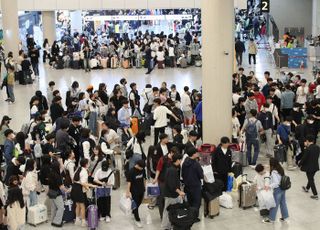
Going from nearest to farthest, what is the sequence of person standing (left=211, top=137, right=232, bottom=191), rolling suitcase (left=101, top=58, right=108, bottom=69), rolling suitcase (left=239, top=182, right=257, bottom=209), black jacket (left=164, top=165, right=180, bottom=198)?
black jacket (left=164, top=165, right=180, bottom=198) < rolling suitcase (left=239, top=182, right=257, bottom=209) < person standing (left=211, top=137, right=232, bottom=191) < rolling suitcase (left=101, top=58, right=108, bottom=69)

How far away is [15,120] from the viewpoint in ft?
64.5

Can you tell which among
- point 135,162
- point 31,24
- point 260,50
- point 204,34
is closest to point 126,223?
point 135,162

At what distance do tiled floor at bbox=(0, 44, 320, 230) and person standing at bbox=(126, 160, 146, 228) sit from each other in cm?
63

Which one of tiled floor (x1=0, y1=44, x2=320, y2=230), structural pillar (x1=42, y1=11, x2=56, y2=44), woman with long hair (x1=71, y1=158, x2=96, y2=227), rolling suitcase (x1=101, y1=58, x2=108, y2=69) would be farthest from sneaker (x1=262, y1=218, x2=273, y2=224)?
structural pillar (x1=42, y1=11, x2=56, y2=44)

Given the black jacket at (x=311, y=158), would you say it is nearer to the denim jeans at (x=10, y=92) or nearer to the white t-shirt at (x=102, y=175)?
the white t-shirt at (x=102, y=175)

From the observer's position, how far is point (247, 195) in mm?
12094

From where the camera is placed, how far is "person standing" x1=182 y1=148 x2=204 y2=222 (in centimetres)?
1102

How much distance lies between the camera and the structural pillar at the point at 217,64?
1430 cm

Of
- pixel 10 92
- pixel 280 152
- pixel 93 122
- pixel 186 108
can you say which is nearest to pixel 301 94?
pixel 186 108

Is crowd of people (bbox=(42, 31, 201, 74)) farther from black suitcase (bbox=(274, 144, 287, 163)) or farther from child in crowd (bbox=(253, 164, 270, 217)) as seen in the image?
child in crowd (bbox=(253, 164, 270, 217))

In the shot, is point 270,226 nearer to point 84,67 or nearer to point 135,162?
point 135,162

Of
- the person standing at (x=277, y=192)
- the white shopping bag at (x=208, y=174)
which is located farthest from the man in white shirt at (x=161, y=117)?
the person standing at (x=277, y=192)

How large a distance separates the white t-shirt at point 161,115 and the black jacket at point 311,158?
4166mm

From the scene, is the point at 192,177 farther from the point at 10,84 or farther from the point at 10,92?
the point at 10,92
